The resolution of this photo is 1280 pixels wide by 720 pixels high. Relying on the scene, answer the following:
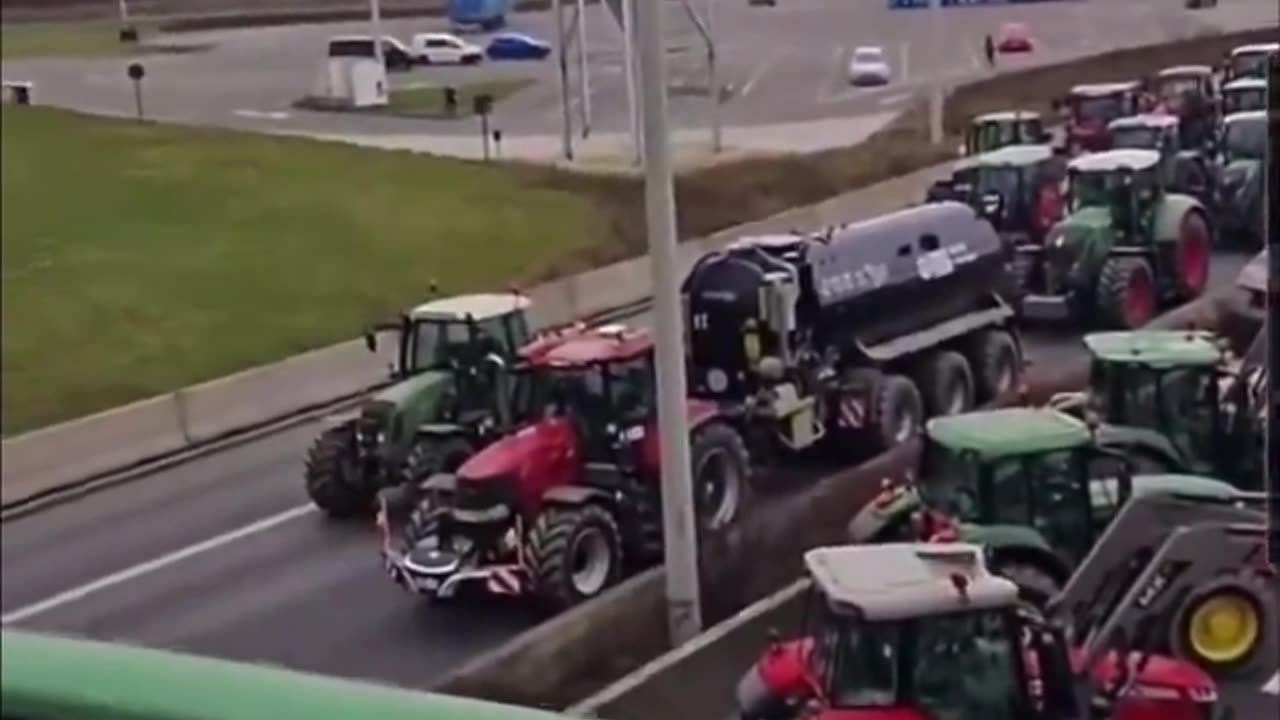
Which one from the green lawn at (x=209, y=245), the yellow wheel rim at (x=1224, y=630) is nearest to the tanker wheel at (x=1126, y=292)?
the yellow wheel rim at (x=1224, y=630)

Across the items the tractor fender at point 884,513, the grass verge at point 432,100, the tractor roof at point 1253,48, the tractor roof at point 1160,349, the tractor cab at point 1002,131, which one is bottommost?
the tractor fender at point 884,513

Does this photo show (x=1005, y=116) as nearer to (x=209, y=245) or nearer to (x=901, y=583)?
(x=901, y=583)

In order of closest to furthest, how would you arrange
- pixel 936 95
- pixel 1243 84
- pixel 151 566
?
pixel 1243 84 → pixel 936 95 → pixel 151 566

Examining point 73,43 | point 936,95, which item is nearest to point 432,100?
point 73,43

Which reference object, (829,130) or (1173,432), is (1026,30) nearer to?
(829,130)

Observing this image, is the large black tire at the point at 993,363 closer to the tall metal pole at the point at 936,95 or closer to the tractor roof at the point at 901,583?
the tall metal pole at the point at 936,95

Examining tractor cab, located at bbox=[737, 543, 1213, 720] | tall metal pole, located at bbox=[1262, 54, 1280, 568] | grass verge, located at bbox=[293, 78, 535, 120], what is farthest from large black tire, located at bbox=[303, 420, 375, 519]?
tall metal pole, located at bbox=[1262, 54, 1280, 568]
